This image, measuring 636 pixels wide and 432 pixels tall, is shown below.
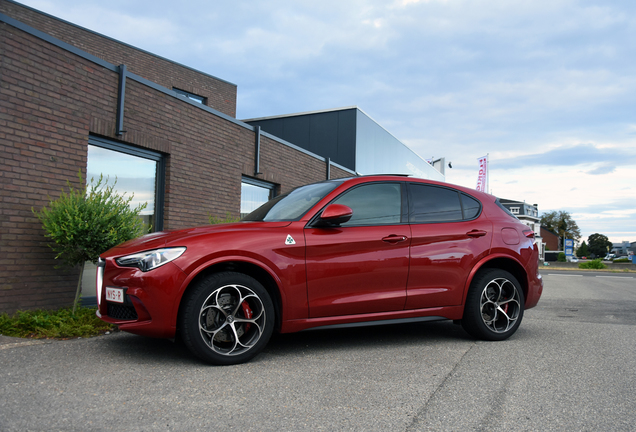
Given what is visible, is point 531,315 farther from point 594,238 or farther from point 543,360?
point 594,238

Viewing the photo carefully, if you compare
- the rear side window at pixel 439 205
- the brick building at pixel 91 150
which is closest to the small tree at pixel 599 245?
the brick building at pixel 91 150

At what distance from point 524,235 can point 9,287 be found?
6106 millimetres

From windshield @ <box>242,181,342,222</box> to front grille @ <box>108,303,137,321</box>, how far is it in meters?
Result: 1.47

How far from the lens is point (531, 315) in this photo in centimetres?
736

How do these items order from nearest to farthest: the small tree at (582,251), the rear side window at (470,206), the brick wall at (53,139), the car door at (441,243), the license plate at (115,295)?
1. the license plate at (115,295)
2. the car door at (441,243)
3. the rear side window at (470,206)
4. the brick wall at (53,139)
5. the small tree at (582,251)

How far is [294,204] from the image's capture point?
4781 millimetres

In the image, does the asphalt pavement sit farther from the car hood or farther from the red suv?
the car hood

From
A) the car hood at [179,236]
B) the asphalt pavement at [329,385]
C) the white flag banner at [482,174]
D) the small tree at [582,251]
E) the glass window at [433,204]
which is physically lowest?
the small tree at [582,251]

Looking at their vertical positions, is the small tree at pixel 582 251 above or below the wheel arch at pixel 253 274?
below

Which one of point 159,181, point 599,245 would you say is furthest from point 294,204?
point 599,245

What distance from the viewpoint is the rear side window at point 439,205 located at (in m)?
4.96

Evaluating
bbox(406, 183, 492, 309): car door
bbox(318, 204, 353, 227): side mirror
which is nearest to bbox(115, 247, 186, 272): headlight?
bbox(318, 204, 353, 227): side mirror

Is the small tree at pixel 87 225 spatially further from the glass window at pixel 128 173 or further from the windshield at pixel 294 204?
the windshield at pixel 294 204

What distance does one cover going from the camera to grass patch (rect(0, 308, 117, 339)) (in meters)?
5.03
